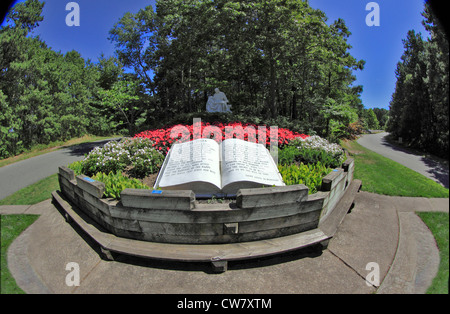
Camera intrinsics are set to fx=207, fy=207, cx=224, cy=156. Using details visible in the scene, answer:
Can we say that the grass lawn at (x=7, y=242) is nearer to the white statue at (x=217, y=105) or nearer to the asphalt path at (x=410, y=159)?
the asphalt path at (x=410, y=159)

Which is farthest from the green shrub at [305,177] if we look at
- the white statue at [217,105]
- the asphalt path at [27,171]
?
the white statue at [217,105]

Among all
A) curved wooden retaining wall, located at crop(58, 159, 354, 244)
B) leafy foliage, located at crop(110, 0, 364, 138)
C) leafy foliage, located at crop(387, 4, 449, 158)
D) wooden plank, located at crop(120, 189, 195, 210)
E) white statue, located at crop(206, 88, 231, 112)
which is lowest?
curved wooden retaining wall, located at crop(58, 159, 354, 244)

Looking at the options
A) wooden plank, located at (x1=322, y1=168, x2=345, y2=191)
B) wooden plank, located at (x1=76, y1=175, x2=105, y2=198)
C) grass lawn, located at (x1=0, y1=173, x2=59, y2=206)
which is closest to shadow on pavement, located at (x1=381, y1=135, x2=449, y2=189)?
wooden plank, located at (x1=322, y1=168, x2=345, y2=191)

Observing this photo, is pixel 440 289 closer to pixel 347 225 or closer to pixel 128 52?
pixel 347 225

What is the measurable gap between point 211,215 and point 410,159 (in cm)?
219

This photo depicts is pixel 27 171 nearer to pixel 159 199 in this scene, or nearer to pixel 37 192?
pixel 37 192

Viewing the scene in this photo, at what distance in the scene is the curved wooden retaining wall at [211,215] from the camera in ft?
9.11

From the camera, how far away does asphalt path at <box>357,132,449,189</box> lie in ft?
4.91

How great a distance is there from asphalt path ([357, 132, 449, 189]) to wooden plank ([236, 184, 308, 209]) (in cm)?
105

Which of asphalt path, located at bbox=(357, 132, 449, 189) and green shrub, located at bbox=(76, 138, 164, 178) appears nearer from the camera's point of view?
asphalt path, located at bbox=(357, 132, 449, 189)

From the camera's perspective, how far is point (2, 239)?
1.91m

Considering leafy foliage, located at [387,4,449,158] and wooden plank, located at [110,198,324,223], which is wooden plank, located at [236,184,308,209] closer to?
wooden plank, located at [110,198,324,223]
